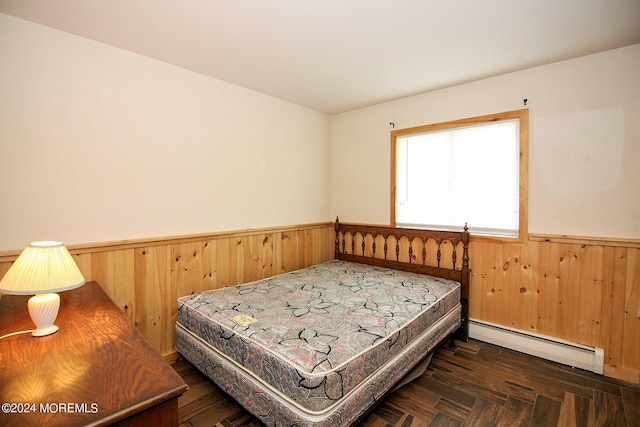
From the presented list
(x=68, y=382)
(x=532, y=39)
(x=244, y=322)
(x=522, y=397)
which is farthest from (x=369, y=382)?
(x=532, y=39)

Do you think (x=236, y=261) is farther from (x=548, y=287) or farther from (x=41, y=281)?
(x=548, y=287)

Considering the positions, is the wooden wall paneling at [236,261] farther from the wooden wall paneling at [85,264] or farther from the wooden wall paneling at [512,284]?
the wooden wall paneling at [512,284]

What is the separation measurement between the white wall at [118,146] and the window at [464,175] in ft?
4.98

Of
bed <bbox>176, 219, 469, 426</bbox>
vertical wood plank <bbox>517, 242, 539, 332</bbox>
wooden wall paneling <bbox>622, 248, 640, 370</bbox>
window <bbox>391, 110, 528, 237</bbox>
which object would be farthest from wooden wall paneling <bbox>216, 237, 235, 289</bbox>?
wooden wall paneling <bbox>622, 248, 640, 370</bbox>

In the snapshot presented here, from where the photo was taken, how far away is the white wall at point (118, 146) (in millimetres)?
1913

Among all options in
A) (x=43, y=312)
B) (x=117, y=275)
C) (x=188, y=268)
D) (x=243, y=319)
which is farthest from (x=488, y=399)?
(x=117, y=275)

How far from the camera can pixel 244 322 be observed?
2.00 m

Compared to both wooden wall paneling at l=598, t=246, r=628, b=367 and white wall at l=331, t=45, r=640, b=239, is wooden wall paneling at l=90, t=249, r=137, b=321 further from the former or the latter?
wooden wall paneling at l=598, t=246, r=628, b=367

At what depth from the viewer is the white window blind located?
2818mm

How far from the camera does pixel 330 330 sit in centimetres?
192

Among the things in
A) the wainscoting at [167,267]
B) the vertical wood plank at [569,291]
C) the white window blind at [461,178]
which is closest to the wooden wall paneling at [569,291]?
the vertical wood plank at [569,291]

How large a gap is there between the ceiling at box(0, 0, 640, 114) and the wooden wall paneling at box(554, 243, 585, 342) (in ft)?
5.21

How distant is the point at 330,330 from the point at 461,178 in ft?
6.87

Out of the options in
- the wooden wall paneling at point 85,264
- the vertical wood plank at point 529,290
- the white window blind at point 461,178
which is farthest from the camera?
the white window blind at point 461,178
